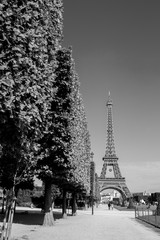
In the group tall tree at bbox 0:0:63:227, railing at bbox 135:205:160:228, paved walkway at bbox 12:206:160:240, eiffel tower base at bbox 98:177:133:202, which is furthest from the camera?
eiffel tower base at bbox 98:177:133:202

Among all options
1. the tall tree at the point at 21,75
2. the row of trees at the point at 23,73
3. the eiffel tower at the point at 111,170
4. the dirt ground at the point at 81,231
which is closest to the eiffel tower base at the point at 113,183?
the eiffel tower at the point at 111,170

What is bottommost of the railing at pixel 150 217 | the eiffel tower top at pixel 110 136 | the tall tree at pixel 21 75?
the railing at pixel 150 217

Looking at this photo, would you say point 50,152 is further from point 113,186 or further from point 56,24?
point 113,186

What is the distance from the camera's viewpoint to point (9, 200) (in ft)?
36.4

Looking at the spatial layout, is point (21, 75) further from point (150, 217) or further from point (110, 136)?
point (110, 136)

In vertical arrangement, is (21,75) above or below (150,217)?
above

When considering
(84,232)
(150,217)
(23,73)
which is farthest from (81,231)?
(150,217)

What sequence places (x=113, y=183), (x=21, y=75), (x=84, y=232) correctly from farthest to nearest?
(x=113, y=183) → (x=84, y=232) → (x=21, y=75)

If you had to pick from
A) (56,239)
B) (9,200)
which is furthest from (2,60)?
(56,239)

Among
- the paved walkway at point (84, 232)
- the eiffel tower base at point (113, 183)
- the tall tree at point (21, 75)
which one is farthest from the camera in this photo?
the eiffel tower base at point (113, 183)

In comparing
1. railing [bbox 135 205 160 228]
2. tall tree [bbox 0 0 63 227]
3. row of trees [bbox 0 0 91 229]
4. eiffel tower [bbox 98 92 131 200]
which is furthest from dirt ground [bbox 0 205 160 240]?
eiffel tower [bbox 98 92 131 200]

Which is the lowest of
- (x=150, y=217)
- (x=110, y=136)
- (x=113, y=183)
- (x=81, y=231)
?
(x=150, y=217)

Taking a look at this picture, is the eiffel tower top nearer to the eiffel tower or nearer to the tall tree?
the eiffel tower

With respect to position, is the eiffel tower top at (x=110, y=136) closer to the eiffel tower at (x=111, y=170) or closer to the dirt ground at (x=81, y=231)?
the eiffel tower at (x=111, y=170)
